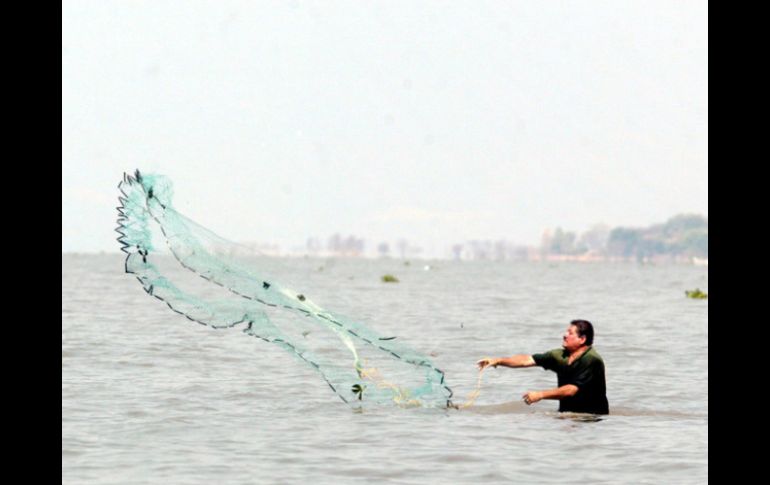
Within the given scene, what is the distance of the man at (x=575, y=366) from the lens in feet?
45.5

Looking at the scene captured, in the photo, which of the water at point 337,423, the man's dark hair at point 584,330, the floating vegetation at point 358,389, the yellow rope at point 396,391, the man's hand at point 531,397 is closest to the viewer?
the water at point 337,423

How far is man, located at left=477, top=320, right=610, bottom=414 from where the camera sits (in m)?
13.9

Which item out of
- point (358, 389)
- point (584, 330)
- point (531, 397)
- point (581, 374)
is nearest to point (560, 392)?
point (581, 374)

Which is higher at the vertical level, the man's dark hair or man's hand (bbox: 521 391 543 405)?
the man's dark hair

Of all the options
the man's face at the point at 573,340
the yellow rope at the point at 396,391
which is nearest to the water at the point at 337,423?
the yellow rope at the point at 396,391

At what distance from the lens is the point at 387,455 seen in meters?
12.4

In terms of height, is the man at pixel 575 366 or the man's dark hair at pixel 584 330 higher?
the man's dark hair at pixel 584 330

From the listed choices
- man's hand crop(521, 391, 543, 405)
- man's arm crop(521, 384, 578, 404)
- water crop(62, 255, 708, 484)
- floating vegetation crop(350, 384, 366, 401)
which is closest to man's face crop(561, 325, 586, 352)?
man's arm crop(521, 384, 578, 404)

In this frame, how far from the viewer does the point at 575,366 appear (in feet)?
46.0

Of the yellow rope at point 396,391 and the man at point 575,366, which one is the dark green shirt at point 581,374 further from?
the yellow rope at point 396,391

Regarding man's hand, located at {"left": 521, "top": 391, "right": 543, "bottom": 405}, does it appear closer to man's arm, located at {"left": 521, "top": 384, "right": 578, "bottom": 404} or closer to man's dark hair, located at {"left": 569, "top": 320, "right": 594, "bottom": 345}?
man's arm, located at {"left": 521, "top": 384, "right": 578, "bottom": 404}
